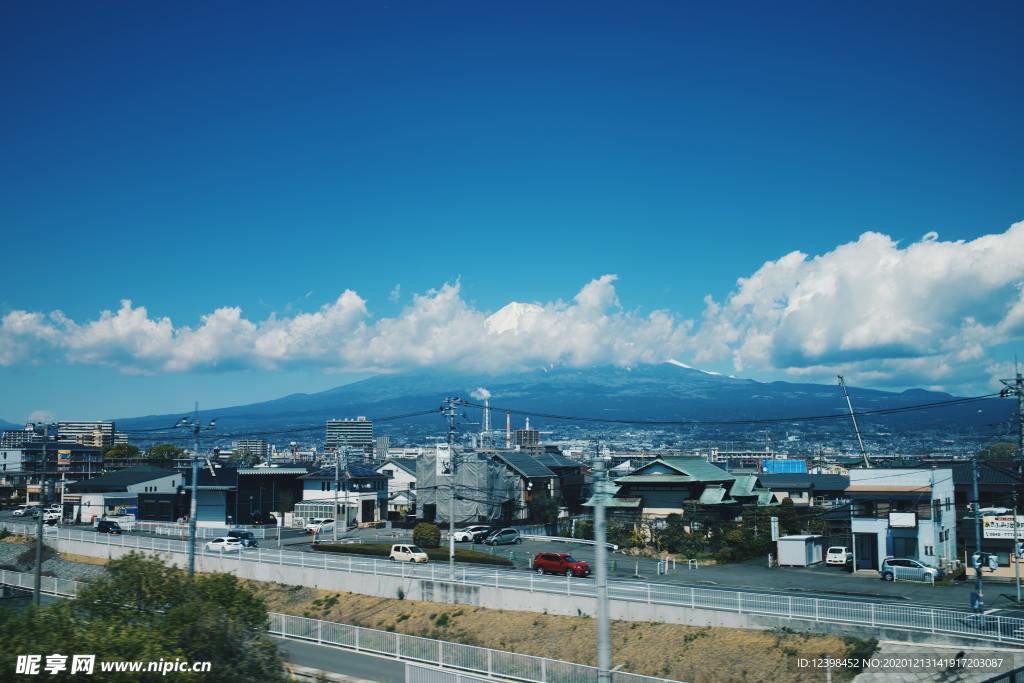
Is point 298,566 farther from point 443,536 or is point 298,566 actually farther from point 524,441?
point 524,441

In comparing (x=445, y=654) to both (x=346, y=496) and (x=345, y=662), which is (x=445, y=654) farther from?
(x=346, y=496)

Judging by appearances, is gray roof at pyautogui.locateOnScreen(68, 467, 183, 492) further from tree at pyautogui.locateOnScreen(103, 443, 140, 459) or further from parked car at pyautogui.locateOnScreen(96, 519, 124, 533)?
tree at pyautogui.locateOnScreen(103, 443, 140, 459)

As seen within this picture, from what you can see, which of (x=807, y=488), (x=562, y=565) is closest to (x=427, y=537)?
(x=562, y=565)

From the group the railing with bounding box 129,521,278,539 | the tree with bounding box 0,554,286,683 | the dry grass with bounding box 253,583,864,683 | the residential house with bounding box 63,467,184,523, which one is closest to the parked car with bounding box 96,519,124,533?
the railing with bounding box 129,521,278,539

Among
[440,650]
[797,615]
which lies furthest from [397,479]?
[797,615]

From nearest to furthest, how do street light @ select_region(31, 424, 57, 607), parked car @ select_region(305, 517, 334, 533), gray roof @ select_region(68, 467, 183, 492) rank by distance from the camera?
1. street light @ select_region(31, 424, 57, 607)
2. parked car @ select_region(305, 517, 334, 533)
3. gray roof @ select_region(68, 467, 183, 492)

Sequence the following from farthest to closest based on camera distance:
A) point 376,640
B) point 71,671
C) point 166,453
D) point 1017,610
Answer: point 166,453, point 376,640, point 1017,610, point 71,671

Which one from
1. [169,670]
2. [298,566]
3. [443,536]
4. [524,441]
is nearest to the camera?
[169,670]
